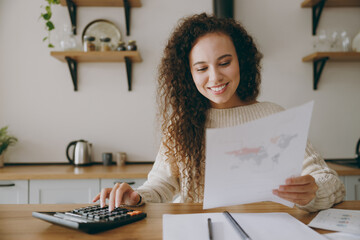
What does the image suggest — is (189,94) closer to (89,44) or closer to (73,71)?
(89,44)

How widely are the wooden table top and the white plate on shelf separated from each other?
1747 mm

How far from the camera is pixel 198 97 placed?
1.26 m

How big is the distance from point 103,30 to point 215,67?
61.4 inches

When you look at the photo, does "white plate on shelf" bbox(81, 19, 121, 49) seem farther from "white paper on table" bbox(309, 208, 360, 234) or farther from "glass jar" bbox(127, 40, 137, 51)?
"white paper on table" bbox(309, 208, 360, 234)

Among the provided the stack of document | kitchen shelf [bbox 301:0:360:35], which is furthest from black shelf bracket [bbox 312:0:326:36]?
the stack of document

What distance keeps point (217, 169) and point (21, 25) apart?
2.36 meters

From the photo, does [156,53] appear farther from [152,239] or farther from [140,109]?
[152,239]

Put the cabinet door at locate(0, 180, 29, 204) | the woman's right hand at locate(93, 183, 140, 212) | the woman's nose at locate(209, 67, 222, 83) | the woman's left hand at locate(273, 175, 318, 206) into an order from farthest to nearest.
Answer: the cabinet door at locate(0, 180, 29, 204), the woman's nose at locate(209, 67, 222, 83), the woman's right hand at locate(93, 183, 140, 212), the woman's left hand at locate(273, 175, 318, 206)

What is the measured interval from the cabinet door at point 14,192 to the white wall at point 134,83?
0.49 meters

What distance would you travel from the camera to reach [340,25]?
2410 mm

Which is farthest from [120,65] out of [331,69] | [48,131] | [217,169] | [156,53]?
[217,169]

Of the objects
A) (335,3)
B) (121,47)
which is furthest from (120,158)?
(335,3)

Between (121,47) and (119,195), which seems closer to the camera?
(119,195)

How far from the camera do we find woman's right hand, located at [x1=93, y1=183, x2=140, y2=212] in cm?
80
